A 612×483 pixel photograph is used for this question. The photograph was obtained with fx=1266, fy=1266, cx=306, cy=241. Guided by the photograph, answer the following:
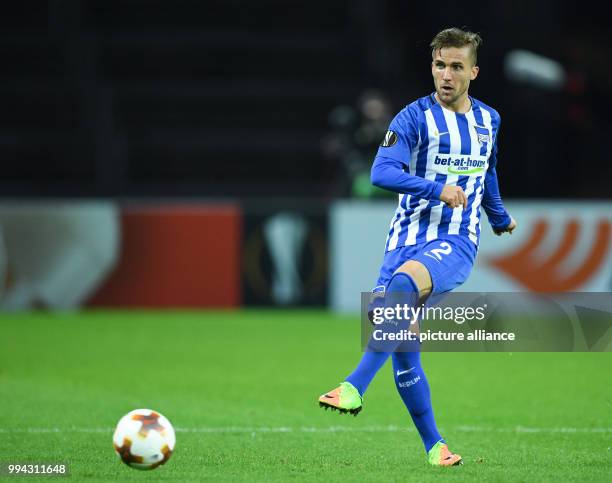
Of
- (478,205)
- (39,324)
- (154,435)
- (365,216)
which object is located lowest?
(39,324)

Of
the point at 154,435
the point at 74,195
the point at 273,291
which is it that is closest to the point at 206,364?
the point at 273,291

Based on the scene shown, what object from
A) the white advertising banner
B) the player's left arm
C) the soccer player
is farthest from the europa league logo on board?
the soccer player

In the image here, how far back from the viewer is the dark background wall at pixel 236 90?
57.3ft

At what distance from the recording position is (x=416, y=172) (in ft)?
19.2

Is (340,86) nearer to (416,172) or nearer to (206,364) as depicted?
(206,364)

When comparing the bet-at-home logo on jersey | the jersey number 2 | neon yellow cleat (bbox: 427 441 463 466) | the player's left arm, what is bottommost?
neon yellow cleat (bbox: 427 441 463 466)

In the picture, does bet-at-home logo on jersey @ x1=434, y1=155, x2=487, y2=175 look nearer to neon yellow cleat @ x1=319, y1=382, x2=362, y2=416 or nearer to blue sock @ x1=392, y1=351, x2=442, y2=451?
blue sock @ x1=392, y1=351, x2=442, y2=451

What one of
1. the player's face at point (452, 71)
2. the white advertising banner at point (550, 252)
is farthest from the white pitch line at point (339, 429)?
the white advertising banner at point (550, 252)

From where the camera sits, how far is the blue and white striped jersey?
18.9ft

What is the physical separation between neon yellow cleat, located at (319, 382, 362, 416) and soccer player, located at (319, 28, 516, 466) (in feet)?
0.28

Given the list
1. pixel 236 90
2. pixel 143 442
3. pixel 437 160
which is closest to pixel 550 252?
pixel 236 90

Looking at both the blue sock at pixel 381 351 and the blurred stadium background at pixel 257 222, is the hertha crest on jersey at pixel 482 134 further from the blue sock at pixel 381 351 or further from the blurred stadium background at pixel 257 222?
the blurred stadium background at pixel 257 222

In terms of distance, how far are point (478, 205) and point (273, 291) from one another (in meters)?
7.65

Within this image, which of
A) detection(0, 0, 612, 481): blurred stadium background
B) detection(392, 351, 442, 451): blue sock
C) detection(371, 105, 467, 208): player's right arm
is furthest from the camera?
detection(0, 0, 612, 481): blurred stadium background
